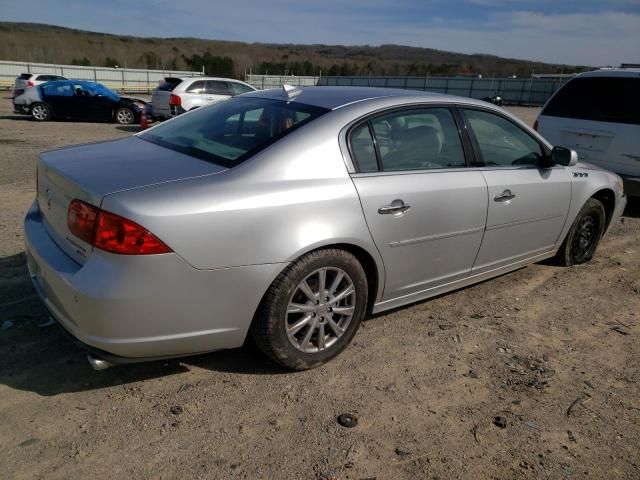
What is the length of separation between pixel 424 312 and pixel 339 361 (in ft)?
3.30

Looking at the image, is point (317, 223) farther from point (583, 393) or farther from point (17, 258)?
point (17, 258)

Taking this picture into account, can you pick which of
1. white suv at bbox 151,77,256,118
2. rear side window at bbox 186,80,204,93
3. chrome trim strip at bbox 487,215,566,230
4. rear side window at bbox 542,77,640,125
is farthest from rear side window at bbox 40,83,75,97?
chrome trim strip at bbox 487,215,566,230

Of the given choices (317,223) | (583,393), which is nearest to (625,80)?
(583,393)

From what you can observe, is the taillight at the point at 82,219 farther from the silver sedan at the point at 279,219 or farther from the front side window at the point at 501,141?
the front side window at the point at 501,141

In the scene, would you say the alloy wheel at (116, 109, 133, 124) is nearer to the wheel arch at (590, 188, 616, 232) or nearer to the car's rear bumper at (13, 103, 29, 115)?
the car's rear bumper at (13, 103, 29, 115)

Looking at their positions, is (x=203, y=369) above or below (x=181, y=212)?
below

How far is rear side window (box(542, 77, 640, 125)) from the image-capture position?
6.30 meters

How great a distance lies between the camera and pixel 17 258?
4.38 metres

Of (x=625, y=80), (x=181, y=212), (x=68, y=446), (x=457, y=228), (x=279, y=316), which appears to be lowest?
(x=68, y=446)

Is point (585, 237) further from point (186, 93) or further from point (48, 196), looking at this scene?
point (186, 93)

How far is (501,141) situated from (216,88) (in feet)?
41.5

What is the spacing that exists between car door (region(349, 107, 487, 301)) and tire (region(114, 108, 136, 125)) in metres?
16.2

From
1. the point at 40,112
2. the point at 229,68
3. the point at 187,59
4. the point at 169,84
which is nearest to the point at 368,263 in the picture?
the point at 169,84

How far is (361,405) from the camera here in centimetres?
276
